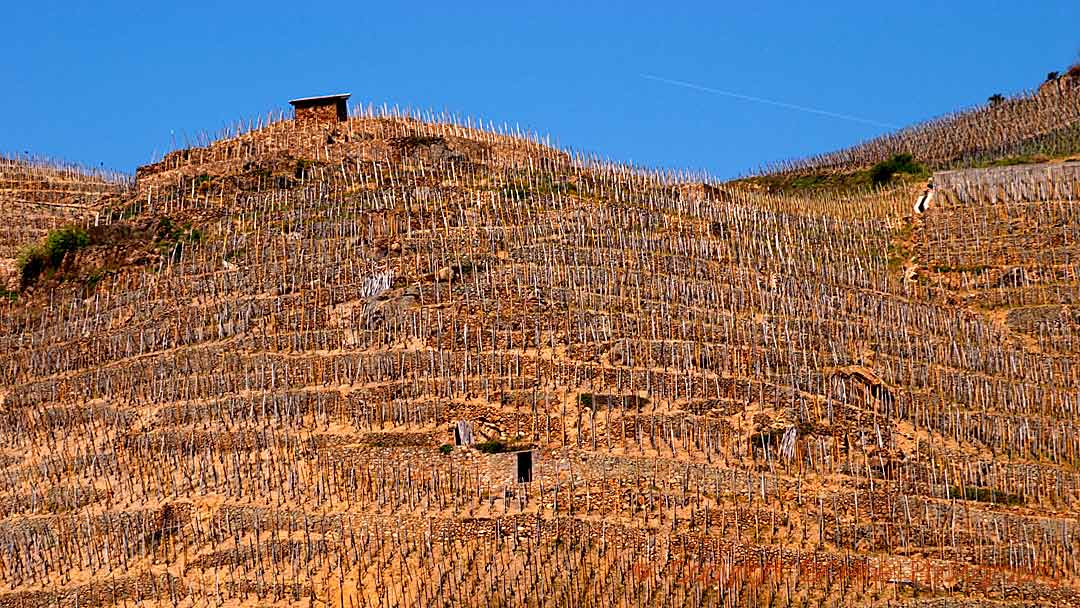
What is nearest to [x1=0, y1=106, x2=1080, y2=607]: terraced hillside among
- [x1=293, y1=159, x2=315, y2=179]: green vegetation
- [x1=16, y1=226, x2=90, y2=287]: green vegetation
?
[x1=293, y1=159, x2=315, y2=179]: green vegetation

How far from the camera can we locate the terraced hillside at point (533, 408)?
32.8 meters

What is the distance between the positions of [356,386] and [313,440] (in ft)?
5.58

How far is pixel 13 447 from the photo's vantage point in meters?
38.1

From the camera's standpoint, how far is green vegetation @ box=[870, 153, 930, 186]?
2152 inches

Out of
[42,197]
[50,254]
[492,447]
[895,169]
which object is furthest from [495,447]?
[895,169]

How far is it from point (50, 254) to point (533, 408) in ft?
48.5

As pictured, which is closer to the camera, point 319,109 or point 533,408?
point 533,408

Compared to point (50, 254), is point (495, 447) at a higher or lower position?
lower

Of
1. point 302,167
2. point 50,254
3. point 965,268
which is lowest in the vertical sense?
point 965,268

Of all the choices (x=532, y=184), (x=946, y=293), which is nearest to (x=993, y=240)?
(x=946, y=293)

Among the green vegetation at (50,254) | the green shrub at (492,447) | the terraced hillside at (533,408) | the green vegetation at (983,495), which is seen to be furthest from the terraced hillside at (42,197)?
the green vegetation at (983,495)

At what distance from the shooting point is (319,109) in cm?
4825

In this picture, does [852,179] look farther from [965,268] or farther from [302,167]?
[302,167]

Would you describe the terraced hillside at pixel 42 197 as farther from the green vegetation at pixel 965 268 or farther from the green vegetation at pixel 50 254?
the green vegetation at pixel 965 268
